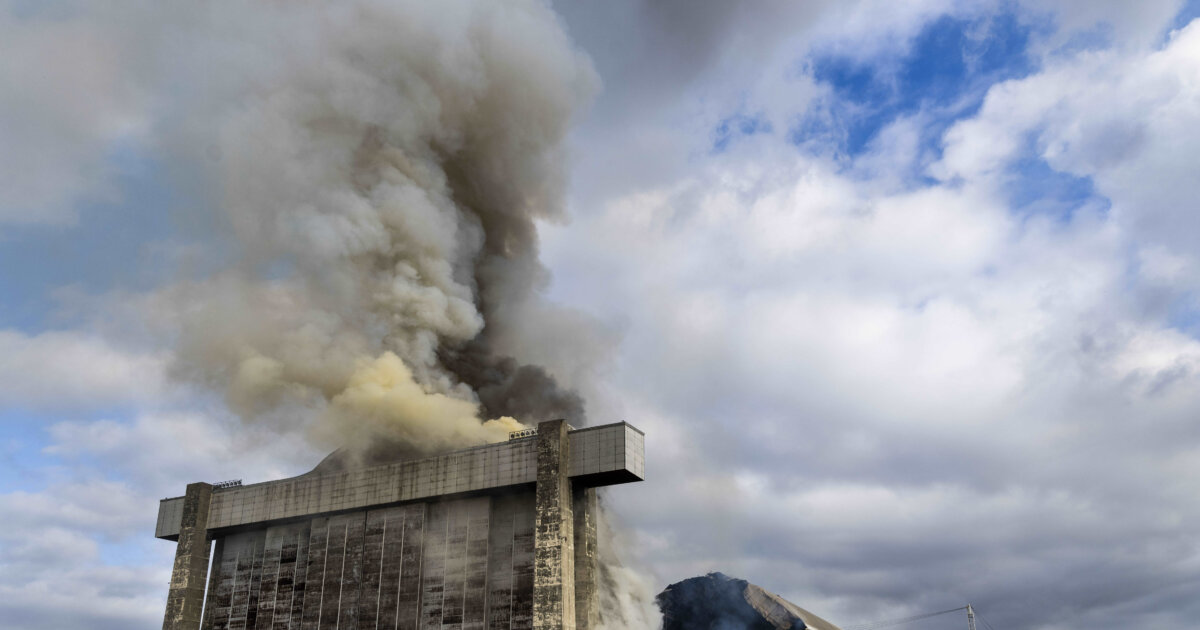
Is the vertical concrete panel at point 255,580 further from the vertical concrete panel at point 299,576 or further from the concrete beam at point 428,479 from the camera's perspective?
the vertical concrete panel at point 299,576

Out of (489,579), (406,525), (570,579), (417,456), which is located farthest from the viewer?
(417,456)

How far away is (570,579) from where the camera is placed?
121 feet

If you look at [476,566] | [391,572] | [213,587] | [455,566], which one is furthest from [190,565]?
[476,566]

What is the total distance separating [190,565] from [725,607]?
55596 mm

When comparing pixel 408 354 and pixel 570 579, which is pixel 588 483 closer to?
pixel 570 579

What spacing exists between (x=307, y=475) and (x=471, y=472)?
12.2 meters

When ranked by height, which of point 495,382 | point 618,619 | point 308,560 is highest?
point 495,382

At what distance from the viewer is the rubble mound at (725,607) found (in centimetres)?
8162

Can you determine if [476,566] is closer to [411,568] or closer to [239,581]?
[411,568]

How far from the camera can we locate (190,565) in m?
48.2

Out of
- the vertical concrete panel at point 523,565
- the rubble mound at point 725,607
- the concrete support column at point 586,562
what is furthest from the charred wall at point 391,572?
the rubble mound at point 725,607

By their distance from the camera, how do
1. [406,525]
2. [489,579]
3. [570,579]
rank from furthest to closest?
[406,525], [489,579], [570,579]

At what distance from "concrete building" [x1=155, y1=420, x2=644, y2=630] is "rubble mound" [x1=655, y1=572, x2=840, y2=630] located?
44.9 meters

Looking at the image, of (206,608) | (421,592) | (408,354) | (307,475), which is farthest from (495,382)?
(206,608)
